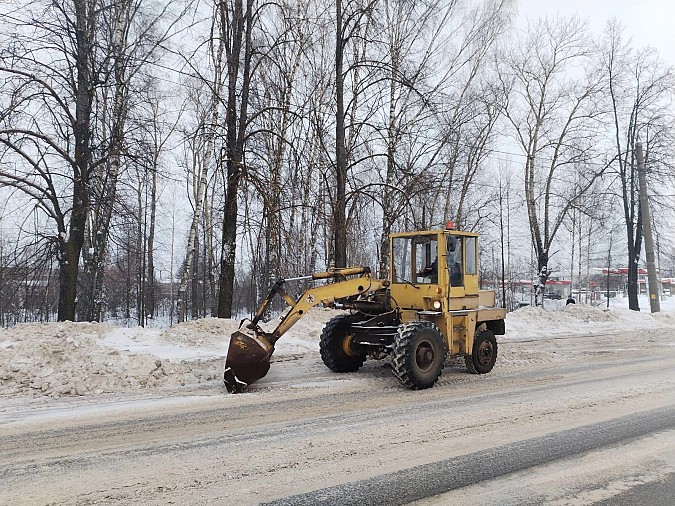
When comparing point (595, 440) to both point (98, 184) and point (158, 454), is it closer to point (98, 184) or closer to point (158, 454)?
point (158, 454)

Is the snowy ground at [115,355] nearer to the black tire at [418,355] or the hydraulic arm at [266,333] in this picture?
the hydraulic arm at [266,333]

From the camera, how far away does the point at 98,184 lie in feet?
45.5

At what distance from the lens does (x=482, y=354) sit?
9.73 metres

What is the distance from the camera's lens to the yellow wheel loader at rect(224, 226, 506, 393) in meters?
8.05

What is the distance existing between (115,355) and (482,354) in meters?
6.70

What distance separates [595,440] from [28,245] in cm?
1336

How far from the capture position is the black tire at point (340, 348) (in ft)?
Result: 31.5

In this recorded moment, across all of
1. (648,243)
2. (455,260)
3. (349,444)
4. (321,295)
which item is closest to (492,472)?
(349,444)

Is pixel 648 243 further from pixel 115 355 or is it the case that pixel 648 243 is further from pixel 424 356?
pixel 115 355

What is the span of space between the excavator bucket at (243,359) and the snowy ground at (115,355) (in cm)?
89

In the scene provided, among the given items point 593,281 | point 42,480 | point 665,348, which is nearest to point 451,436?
point 42,480

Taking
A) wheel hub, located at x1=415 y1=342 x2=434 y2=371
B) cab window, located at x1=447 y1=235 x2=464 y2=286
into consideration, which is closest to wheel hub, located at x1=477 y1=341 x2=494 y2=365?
cab window, located at x1=447 y1=235 x2=464 y2=286

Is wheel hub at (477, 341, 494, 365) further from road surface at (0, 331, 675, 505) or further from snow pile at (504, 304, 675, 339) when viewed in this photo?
snow pile at (504, 304, 675, 339)

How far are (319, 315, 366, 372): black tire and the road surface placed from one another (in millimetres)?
862
